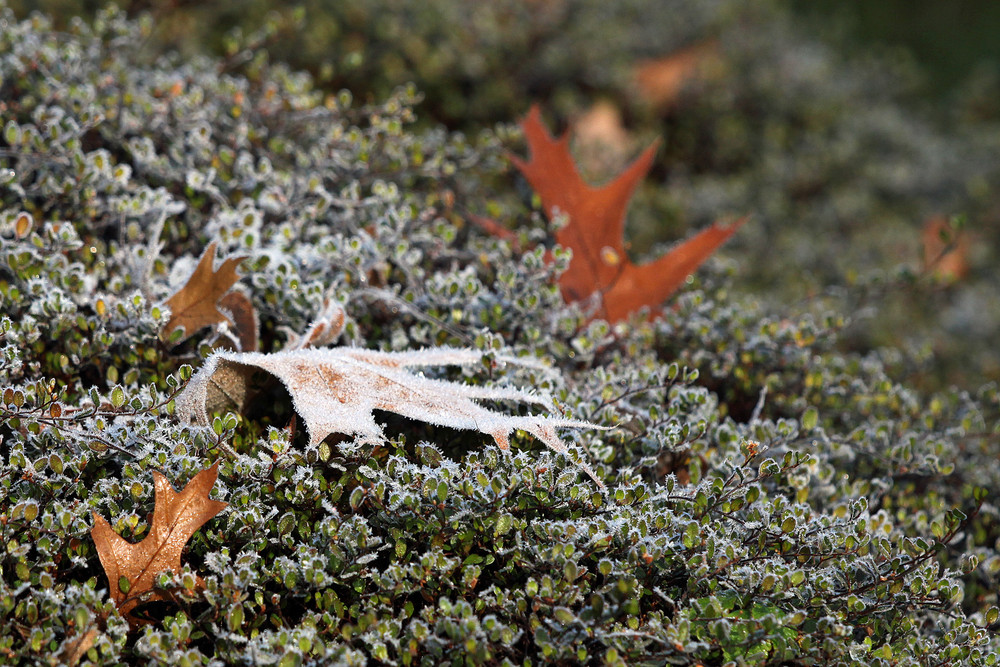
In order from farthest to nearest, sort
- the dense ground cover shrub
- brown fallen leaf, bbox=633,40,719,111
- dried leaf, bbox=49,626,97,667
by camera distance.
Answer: brown fallen leaf, bbox=633,40,719,111 < the dense ground cover shrub < dried leaf, bbox=49,626,97,667

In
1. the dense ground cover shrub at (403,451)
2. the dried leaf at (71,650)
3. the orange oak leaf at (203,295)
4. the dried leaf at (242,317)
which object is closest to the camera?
the dried leaf at (71,650)

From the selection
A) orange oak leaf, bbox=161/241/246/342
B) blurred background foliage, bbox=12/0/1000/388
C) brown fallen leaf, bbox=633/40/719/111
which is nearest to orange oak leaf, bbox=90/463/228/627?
orange oak leaf, bbox=161/241/246/342

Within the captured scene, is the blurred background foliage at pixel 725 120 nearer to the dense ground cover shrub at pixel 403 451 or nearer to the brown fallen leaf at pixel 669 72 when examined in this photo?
the brown fallen leaf at pixel 669 72

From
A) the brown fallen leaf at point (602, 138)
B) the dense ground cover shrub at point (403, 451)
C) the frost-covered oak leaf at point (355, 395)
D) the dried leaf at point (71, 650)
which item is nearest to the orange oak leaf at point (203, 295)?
the dense ground cover shrub at point (403, 451)

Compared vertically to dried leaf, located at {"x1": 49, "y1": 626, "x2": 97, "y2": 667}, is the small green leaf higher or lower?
higher

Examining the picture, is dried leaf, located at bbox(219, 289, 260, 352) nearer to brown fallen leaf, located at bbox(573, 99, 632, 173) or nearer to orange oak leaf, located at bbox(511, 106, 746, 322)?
orange oak leaf, located at bbox(511, 106, 746, 322)

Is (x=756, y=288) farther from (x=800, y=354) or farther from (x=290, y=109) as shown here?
(x=290, y=109)
